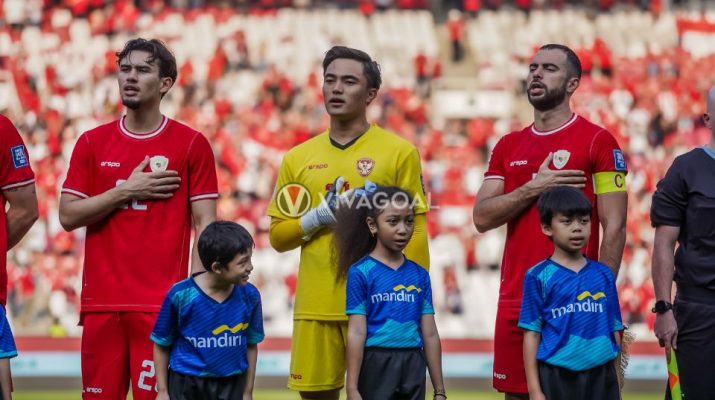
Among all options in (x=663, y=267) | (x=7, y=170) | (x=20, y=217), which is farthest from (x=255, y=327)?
(x=663, y=267)

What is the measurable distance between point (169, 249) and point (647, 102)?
51.3ft

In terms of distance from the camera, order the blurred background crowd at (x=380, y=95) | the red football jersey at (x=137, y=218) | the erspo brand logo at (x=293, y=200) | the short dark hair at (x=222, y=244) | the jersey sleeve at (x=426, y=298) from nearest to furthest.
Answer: the short dark hair at (x=222, y=244) < the jersey sleeve at (x=426, y=298) < the red football jersey at (x=137, y=218) < the erspo brand logo at (x=293, y=200) < the blurred background crowd at (x=380, y=95)

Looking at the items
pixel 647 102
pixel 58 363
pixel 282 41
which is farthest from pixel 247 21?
pixel 58 363

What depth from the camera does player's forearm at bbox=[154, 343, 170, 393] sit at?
5059mm

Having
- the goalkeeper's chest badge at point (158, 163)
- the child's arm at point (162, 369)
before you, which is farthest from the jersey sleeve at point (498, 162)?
the child's arm at point (162, 369)

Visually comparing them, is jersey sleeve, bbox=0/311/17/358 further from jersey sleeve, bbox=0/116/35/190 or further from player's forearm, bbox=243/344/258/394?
player's forearm, bbox=243/344/258/394

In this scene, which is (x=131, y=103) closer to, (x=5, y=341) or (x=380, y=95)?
(x=5, y=341)

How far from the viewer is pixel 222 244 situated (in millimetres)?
4980

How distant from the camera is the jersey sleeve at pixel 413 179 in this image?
5734 millimetres

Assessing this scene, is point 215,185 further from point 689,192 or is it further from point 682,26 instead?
point 682,26

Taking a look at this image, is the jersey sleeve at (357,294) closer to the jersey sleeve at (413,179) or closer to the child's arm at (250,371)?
the child's arm at (250,371)

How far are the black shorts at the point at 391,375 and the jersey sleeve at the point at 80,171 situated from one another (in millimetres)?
1584

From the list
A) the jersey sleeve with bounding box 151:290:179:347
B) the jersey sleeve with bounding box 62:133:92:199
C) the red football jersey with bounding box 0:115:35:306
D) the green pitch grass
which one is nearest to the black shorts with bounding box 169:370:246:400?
the jersey sleeve with bounding box 151:290:179:347

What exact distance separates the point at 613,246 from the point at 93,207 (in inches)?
96.5
